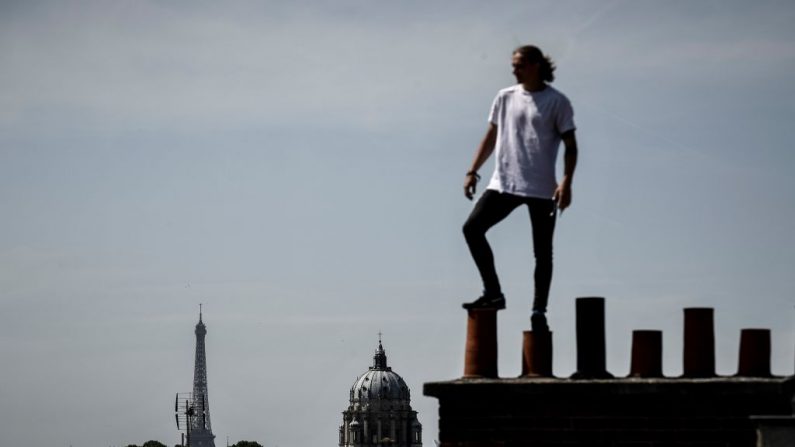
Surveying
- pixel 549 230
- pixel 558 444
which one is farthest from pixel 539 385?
pixel 549 230

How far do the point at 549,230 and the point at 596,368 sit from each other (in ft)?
3.96

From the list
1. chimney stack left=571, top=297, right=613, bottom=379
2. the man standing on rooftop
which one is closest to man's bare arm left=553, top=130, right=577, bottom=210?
the man standing on rooftop

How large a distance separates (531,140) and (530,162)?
0.53 ft

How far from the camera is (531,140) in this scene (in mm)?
14461

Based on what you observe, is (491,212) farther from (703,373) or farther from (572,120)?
(703,373)

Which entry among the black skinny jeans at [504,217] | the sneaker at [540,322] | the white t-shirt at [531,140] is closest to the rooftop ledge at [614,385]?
the sneaker at [540,322]

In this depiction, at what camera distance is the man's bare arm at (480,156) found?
14727 millimetres

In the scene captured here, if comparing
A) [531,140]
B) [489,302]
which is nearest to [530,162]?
[531,140]

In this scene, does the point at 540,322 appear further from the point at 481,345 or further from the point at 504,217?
the point at 504,217

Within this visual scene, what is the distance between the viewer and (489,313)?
14.3m

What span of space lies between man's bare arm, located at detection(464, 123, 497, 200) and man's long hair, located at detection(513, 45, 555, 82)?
1.85 feet

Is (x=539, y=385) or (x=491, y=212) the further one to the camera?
(x=491, y=212)

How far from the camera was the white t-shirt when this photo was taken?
14.4 metres

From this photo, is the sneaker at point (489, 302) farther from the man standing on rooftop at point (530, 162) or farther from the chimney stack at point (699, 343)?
the chimney stack at point (699, 343)
